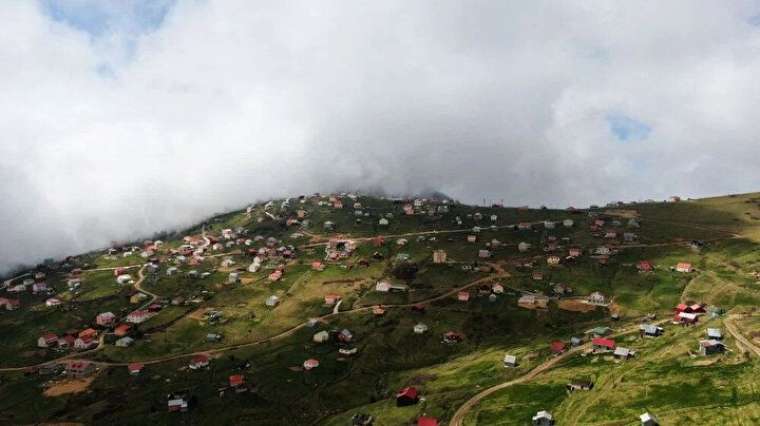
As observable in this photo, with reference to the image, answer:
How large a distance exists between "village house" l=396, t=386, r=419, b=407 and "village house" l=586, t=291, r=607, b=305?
8892cm

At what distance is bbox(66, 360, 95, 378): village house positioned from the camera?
176625 mm

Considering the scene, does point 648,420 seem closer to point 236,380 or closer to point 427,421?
point 427,421

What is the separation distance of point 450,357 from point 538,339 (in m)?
26.8

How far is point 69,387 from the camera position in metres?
168

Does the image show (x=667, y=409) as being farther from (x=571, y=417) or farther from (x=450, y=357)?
(x=450, y=357)

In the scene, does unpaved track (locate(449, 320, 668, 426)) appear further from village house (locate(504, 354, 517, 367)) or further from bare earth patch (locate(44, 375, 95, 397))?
bare earth patch (locate(44, 375, 95, 397))

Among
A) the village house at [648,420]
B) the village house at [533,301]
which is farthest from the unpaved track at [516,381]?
the village house at [533,301]

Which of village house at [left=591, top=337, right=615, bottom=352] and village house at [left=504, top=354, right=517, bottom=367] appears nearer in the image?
village house at [left=591, top=337, right=615, bottom=352]

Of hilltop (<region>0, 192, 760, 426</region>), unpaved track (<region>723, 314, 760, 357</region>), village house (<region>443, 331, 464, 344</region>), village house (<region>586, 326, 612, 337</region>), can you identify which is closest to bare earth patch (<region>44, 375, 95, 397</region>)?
hilltop (<region>0, 192, 760, 426</region>)

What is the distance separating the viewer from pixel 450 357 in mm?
163750

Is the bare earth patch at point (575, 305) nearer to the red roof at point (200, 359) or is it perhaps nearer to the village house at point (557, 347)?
the village house at point (557, 347)

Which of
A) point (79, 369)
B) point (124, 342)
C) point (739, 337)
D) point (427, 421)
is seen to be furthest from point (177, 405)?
point (739, 337)

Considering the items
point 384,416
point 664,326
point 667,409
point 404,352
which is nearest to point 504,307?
point 404,352

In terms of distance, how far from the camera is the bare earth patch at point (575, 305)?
18550cm
